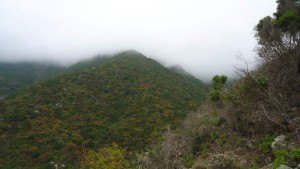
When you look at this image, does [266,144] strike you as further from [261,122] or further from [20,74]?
[20,74]

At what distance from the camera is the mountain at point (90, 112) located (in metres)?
45.3

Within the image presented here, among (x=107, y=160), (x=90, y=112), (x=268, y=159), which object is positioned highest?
(x=268, y=159)

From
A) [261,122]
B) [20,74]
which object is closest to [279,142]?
[261,122]

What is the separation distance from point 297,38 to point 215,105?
6309 mm

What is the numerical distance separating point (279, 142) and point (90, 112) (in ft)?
145

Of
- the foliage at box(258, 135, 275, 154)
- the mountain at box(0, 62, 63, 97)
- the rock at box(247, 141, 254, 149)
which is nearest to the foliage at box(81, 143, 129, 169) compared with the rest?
the rock at box(247, 141, 254, 149)

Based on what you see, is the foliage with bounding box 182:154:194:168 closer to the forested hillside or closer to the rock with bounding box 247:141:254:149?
the forested hillside

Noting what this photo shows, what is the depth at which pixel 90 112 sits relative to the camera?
5375 centimetres

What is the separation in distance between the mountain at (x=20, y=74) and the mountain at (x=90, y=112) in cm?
2543

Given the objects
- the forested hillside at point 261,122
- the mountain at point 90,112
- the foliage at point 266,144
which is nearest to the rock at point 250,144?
the forested hillside at point 261,122

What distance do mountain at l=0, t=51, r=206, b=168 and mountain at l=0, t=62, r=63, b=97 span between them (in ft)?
83.4

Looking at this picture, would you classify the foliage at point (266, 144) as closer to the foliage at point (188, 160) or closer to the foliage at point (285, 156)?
the foliage at point (285, 156)

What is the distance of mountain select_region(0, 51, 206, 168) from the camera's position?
→ 1784 inches

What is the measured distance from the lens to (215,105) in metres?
19.2
